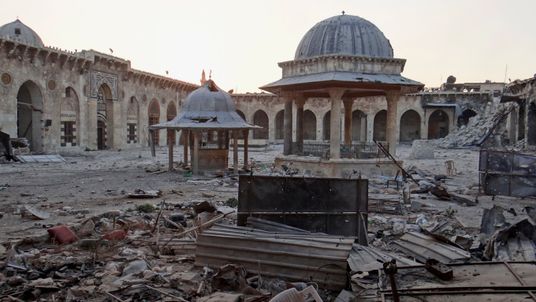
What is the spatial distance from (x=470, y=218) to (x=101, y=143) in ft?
95.0

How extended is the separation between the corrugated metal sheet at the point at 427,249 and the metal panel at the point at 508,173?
5735 millimetres

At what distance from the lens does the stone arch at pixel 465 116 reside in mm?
40847

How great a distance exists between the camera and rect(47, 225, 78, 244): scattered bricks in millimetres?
6508

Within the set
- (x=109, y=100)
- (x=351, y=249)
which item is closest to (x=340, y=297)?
(x=351, y=249)

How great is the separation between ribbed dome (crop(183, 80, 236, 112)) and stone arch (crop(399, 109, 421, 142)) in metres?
29.9

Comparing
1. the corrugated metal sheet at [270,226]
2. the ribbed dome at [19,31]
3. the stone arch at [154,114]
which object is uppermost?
the ribbed dome at [19,31]

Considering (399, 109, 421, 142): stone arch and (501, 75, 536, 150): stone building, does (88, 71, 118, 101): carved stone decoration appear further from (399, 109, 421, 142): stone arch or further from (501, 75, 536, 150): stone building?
(399, 109, 421, 142): stone arch

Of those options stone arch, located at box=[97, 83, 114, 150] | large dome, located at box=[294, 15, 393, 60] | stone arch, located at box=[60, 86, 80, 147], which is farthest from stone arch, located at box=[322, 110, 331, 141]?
large dome, located at box=[294, 15, 393, 60]

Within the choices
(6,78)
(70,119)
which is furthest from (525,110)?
(6,78)

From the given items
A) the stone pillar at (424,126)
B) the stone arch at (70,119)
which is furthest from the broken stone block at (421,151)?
the stone arch at (70,119)

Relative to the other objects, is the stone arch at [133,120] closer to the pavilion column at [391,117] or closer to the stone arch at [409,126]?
the pavilion column at [391,117]

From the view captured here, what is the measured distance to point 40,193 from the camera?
11602 mm

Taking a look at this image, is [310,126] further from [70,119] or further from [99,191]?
[99,191]

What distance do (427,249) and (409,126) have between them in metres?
39.6
